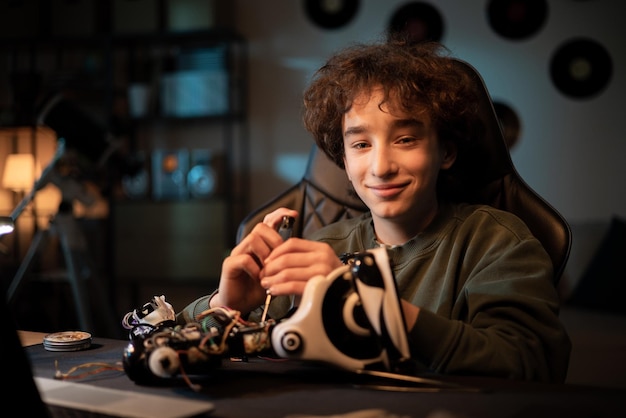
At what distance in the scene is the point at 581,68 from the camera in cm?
388

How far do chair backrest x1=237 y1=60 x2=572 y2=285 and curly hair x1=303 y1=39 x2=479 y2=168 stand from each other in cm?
4

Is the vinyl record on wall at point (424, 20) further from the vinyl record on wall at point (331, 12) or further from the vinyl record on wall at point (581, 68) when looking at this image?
the vinyl record on wall at point (581, 68)

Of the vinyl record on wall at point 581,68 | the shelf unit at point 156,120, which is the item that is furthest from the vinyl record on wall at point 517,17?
the shelf unit at point 156,120

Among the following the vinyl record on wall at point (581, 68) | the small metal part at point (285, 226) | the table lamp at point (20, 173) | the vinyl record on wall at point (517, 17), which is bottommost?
the table lamp at point (20, 173)

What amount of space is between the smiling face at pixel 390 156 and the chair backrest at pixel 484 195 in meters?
0.15

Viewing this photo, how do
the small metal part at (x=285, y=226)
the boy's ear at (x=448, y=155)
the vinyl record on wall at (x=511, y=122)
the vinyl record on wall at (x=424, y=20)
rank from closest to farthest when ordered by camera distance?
the small metal part at (x=285, y=226), the boy's ear at (x=448, y=155), the vinyl record on wall at (x=511, y=122), the vinyl record on wall at (x=424, y=20)

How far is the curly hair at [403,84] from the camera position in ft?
3.97

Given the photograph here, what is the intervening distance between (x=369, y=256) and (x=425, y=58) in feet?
1.98

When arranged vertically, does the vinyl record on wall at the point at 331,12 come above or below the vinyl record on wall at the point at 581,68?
above

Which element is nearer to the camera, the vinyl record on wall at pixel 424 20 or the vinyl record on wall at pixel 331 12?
the vinyl record on wall at pixel 424 20

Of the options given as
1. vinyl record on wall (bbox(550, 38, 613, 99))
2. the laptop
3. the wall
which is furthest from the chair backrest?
vinyl record on wall (bbox(550, 38, 613, 99))

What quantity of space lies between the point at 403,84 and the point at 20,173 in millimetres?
3663

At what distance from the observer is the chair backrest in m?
1.26

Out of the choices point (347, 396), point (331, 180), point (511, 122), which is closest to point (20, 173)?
point (511, 122)
